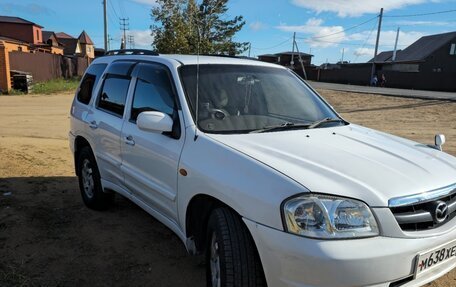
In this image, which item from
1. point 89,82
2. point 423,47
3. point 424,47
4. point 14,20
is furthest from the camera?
point 423,47

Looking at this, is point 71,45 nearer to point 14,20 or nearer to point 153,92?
point 14,20

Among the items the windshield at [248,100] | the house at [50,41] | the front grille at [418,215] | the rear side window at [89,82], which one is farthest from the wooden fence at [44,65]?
the front grille at [418,215]

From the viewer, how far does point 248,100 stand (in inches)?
149

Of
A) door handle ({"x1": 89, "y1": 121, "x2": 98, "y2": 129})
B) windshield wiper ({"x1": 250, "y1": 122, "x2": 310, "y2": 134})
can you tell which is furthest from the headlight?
door handle ({"x1": 89, "y1": 121, "x2": 98, "y2": 129})

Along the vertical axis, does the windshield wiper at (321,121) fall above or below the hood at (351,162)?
above

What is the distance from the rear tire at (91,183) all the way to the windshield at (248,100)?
6.60 ft

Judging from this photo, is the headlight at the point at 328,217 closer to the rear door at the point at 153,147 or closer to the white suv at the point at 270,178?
the white suv at the point at 270,178

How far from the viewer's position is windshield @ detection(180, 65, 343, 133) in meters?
3.48

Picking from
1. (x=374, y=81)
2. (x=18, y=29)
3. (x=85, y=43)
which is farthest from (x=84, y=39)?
(x=374, y=81)

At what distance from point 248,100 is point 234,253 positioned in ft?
5.16

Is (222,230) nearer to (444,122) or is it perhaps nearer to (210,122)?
(210,122)

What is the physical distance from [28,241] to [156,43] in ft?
81.9

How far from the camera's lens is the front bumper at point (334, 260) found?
227cm

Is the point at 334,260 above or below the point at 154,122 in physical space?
below
